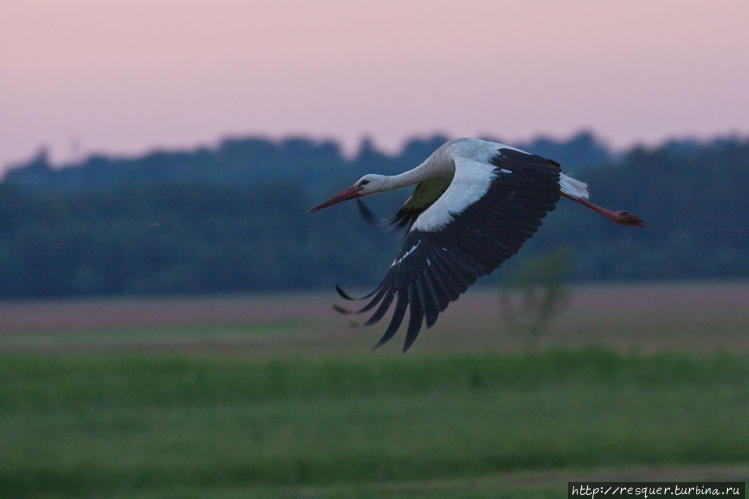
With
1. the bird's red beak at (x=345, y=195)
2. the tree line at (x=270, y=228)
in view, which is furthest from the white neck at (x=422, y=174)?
the tree line at (x=270, y=228)

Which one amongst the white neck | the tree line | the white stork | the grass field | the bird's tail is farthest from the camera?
the tree line

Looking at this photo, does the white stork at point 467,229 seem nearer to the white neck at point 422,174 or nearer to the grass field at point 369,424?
the white neck at point 422,174

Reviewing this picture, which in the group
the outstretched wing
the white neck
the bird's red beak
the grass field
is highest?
the white neck

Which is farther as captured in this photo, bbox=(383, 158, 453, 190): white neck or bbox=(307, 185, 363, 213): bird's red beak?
bbox=(307, 185, 363, 213): bird's red beak

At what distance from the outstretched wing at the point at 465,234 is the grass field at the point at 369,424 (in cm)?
610

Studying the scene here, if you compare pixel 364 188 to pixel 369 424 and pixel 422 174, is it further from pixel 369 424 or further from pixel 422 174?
pixel 369 424

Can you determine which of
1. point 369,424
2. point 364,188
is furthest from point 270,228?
point 364,188

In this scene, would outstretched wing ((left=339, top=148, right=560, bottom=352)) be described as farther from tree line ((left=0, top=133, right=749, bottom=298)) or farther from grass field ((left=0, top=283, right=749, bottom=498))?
tree line ((left=0, top=133, right=749, bottom=298))

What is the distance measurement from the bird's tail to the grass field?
5405mm

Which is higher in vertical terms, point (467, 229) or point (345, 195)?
point (345, 195)

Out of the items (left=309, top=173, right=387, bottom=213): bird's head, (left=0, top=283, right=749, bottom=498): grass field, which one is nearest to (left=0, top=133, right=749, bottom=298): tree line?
(left=0, top=283, right=749, bottom=498): grass field

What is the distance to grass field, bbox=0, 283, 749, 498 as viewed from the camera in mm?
13852

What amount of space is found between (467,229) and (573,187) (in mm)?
1090

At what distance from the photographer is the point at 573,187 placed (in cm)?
706
